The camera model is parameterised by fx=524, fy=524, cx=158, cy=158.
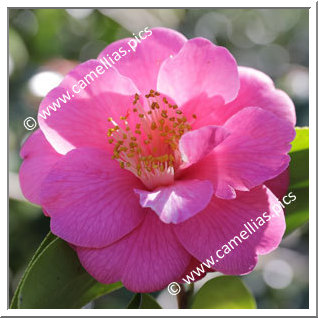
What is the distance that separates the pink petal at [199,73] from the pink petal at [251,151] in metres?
→ 0.07

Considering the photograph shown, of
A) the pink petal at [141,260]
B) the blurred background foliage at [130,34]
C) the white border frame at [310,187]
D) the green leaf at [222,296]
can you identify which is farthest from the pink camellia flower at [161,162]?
the blurred background foliage at [130,34]

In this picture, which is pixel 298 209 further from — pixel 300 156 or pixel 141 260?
pixel 141 260

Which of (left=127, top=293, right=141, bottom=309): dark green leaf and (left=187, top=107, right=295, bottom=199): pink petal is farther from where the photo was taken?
(left=127, top=293, right=141, bottom=309): dark green leaf

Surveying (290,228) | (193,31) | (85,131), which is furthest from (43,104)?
(193,31)

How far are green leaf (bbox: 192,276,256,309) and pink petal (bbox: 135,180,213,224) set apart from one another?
33cm

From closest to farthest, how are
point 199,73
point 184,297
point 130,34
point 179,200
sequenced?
1. point 179,200
2. point 199,73
3. point 184,297
4. point 130,34

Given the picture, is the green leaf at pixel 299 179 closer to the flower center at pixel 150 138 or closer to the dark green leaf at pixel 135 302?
the flower center at pixel 150 138

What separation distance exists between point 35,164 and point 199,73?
372 mm

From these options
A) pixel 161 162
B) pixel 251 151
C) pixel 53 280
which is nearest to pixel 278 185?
pixel 251 151

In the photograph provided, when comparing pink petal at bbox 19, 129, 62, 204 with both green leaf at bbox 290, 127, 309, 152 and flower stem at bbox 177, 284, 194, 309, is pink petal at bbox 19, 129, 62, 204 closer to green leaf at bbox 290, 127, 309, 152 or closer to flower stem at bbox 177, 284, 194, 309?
flower stem at bbox 177, 284, 194, 309

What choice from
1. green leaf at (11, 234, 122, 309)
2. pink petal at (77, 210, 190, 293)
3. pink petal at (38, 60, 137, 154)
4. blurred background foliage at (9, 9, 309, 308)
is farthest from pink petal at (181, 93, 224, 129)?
blurred background foliage at (9, 9, 309, 308)

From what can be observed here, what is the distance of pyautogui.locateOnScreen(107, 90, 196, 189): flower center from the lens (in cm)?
103

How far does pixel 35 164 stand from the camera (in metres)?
1.05

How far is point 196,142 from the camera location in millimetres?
937
